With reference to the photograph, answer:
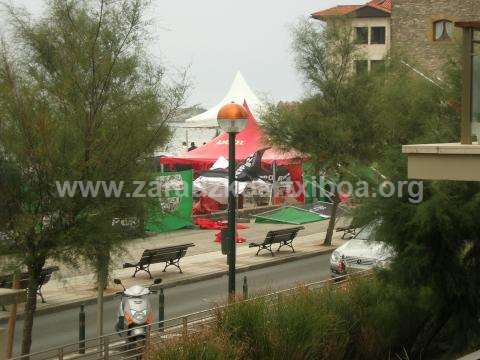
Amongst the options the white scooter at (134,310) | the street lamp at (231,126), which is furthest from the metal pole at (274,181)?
the white scooter at (134,310)

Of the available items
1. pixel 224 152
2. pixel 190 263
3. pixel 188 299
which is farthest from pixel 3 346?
pixel 224 152

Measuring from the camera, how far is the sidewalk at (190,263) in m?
19.5

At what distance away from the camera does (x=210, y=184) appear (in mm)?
35500

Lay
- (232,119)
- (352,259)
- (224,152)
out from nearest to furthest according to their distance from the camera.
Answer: (232,119) → (352,259) → (224,152)

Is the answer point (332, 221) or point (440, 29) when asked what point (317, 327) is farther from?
point (440, 29)

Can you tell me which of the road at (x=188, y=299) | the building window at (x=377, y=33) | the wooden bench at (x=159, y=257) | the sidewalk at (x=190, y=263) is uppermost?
the building window at (x=377, y=33)

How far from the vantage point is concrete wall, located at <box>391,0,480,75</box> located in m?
46.7

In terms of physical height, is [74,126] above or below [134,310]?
above

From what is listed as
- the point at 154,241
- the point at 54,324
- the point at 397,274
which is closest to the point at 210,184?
the point at 154,241

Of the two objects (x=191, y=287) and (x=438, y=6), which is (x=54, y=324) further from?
(x=438, y=6)

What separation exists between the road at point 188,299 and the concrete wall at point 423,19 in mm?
23230

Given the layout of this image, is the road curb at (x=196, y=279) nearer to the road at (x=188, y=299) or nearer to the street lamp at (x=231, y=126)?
the road at (x=188, y=299)

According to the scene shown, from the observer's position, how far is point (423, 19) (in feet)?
157

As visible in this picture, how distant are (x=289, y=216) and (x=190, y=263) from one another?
36.4 feet
